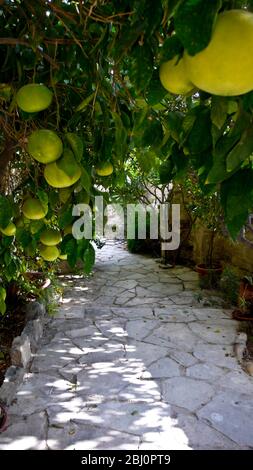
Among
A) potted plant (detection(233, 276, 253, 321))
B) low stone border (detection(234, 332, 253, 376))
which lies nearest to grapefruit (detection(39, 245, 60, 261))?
low stone border (detection(234, 332, 253, 376))

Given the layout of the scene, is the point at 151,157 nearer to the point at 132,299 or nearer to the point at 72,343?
the point at 72,343

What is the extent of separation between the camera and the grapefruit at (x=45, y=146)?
89 cm

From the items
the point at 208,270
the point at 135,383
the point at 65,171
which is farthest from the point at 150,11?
the point at 208,270

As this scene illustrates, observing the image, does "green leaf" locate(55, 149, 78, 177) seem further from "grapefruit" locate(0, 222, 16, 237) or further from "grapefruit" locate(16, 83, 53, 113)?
"grapefruit" locate(0, 222, 16, 237)

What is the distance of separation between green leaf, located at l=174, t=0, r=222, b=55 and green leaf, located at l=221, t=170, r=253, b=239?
21 cm

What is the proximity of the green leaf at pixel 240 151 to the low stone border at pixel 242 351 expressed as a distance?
9.72 ft

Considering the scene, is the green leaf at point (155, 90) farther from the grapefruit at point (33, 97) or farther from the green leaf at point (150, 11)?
the grapefruit at point (33, 97)

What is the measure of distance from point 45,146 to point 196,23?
21.0 inches

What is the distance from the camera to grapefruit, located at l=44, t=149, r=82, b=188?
2.92 ft

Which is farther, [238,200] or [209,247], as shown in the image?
[209,247]

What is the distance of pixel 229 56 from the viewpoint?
0.46 m

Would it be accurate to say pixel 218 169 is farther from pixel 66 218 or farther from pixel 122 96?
pixel 122 96

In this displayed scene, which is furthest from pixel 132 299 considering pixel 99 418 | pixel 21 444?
pixel 21 444

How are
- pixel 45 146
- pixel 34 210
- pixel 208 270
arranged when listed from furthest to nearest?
pixel 208 270, pixel 34 210, pixel 45 146
